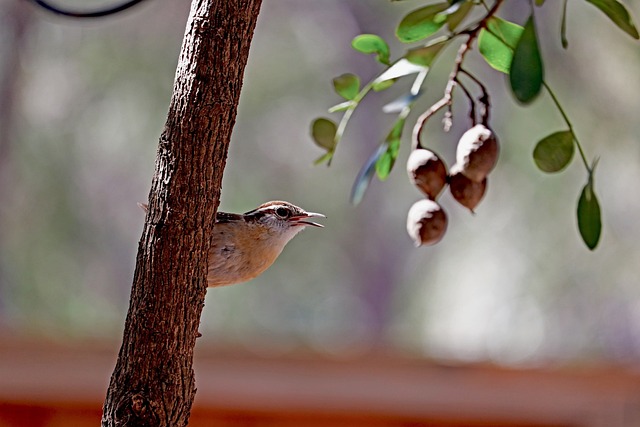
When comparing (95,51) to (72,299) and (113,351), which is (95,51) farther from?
(113,351)

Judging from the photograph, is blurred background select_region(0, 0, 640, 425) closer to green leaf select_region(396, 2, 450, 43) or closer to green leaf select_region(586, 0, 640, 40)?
green leaf select_region(396, 2, 450, 43)

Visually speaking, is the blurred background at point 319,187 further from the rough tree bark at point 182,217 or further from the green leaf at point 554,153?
the rough tree bark at point 182,217

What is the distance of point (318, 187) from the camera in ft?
24.5

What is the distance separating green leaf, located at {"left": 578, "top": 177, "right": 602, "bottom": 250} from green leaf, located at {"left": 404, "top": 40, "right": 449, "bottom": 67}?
22 centimetres

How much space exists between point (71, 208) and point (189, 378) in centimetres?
668

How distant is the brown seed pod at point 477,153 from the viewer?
924mm

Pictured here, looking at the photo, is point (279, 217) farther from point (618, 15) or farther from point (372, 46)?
point (618, 15)

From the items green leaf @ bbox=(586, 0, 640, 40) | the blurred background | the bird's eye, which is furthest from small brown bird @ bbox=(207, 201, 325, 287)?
the blurred background

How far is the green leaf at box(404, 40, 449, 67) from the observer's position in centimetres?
→ 104

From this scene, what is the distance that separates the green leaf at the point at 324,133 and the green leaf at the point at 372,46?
4.2 inches

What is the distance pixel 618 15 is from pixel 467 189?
0.22 meters

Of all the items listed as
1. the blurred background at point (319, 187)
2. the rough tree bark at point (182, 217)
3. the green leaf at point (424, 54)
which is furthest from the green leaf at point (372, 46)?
the blurred background at point (319, 187)

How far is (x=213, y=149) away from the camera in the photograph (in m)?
0.82

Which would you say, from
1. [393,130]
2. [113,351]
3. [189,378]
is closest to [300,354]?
[113,351]
